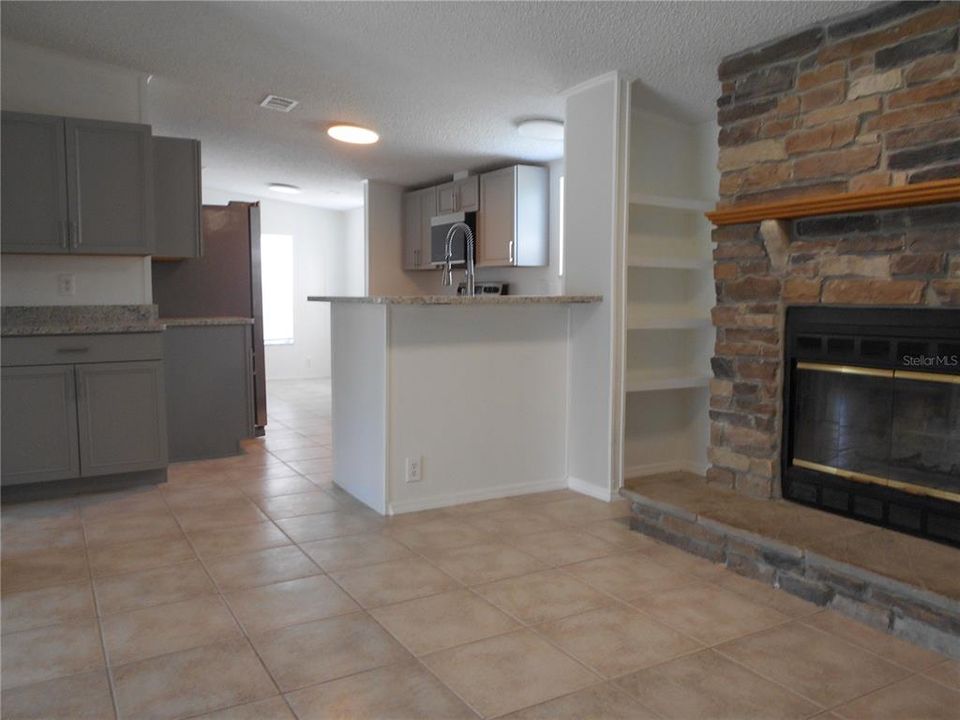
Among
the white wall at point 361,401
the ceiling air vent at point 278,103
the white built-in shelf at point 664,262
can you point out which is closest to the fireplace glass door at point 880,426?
the white built-in shelf at point 664,262

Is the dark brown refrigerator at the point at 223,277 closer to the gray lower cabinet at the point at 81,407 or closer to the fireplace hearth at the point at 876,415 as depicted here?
the gray lower cabinet at the point at 81,407

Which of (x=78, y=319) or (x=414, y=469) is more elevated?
(x=78, y=319)

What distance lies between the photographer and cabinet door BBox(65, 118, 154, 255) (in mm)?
3580

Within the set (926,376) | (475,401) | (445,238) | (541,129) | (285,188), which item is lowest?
(475,401)

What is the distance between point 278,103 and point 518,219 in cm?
207

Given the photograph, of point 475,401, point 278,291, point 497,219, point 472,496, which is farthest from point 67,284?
point 278,291

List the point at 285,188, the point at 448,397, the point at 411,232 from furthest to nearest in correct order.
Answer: the point at 285,188
the point at 411,232
the point at 448,397

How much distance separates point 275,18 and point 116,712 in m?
2.62

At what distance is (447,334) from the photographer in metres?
3.39

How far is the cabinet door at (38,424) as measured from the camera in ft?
11.1

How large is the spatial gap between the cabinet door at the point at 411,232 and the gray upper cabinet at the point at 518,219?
3.98 ft

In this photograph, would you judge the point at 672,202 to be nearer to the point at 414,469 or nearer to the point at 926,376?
the point at 926,376

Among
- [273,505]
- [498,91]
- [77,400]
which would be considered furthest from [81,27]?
[273,505]

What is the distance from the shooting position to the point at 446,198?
6316 mm
